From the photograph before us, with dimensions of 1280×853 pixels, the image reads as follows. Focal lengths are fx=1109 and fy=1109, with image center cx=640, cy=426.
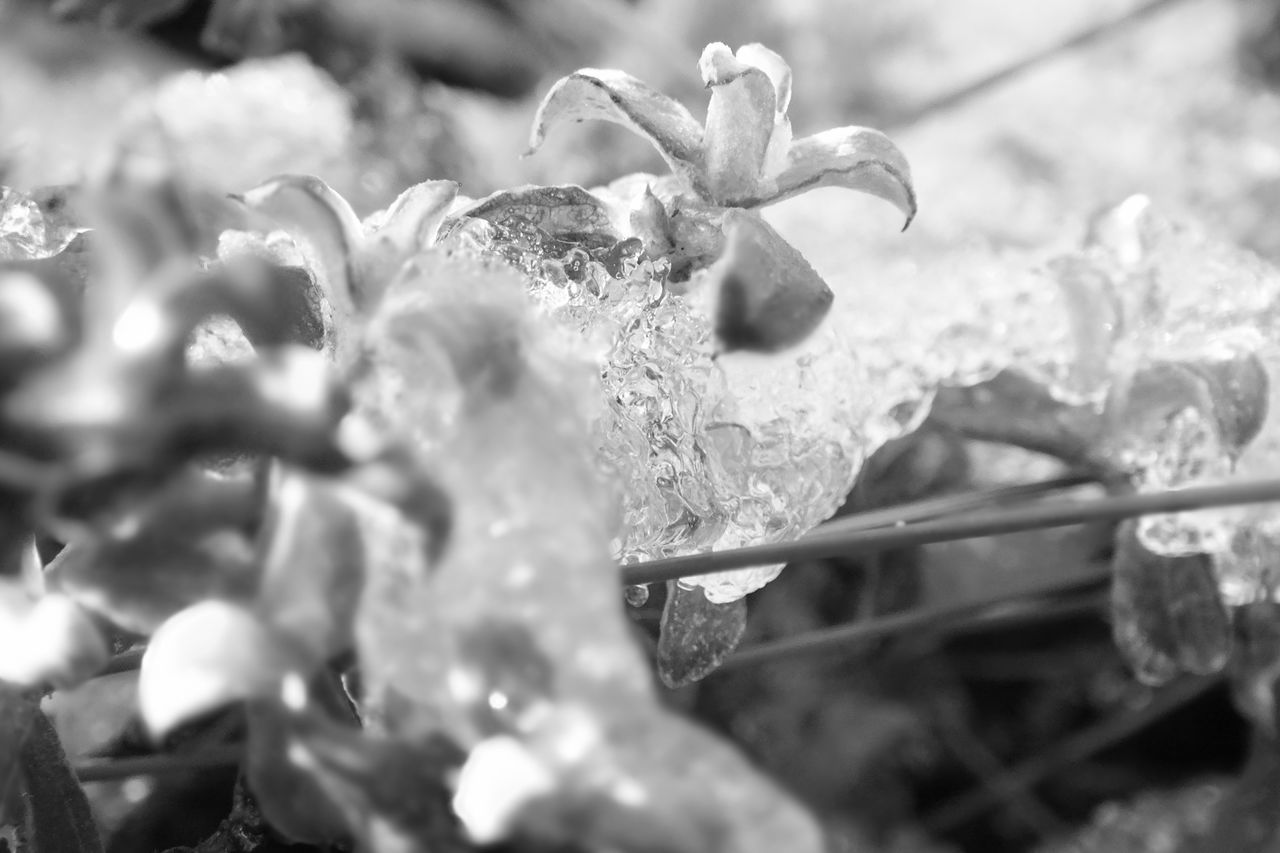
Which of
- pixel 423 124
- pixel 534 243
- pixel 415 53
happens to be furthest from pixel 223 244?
pixel 415 53

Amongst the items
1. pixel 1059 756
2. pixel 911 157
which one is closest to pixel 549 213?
pixel 1059 756

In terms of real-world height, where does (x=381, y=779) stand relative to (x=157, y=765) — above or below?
above

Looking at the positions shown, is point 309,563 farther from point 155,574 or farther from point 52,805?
point 52,805

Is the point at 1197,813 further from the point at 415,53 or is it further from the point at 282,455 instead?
the point at 415,53

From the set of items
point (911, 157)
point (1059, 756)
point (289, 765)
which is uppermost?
point (289, 765)

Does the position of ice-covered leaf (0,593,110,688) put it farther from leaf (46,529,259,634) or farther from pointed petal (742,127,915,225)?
pointed petal (742,127,915,225)
